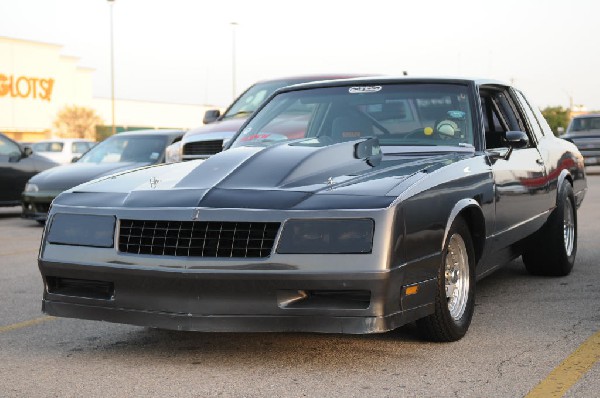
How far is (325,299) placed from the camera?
445 cm

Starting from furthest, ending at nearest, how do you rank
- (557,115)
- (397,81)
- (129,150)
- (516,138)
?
(557,115) < (129,150) < (397,81) < (516,138)

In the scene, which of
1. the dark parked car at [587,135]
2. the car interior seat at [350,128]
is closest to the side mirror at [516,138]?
the car interior seat at [350,128]

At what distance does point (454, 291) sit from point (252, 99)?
8337 millimetres

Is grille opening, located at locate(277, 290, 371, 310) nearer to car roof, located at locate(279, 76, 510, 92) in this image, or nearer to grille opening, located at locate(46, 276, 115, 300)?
grille opening, located at locate(46, 276, 115, 300)

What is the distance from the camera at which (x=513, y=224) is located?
630 centimetres

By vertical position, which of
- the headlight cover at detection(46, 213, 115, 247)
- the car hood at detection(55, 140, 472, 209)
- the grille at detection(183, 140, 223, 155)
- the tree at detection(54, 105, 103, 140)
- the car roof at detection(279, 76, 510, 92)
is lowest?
the tree at detection(54, 105, 103, 140)

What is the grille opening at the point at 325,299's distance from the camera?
442 centimetres

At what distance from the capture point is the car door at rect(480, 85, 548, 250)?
6.03 meters

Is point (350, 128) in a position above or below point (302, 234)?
above

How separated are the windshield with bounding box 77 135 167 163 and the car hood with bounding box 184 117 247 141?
1.60 meters

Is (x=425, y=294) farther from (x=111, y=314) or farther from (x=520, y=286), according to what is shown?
(x=520, y=286)

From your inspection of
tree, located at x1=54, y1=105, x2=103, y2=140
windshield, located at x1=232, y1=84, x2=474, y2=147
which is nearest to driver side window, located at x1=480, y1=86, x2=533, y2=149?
windshield, located at x1=232, y1=84, x2=474, y2=147

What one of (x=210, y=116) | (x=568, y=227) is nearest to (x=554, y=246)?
(x=568, y=227)

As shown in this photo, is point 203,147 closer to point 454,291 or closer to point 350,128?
point 350,128
